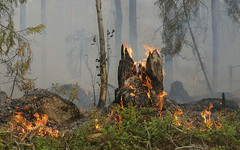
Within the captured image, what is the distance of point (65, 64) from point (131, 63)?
22146mm

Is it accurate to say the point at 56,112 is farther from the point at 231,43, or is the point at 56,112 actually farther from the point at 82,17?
the point at 82,17

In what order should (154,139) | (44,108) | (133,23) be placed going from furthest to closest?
1. (133,23)
2. (44,108)
3. (154,139)

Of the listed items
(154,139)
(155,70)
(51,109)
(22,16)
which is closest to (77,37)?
(22,16)

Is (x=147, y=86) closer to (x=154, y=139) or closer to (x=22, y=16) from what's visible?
(x=154, y=139)

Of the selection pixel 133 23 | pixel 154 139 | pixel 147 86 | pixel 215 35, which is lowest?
pixel 154 139

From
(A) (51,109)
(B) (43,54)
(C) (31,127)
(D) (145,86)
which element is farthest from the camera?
(B) (43,54)

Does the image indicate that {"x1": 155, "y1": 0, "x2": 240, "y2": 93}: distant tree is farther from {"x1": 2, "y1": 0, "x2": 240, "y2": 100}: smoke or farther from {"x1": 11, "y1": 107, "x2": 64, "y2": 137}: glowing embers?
{"x1": 11, "y1": 107, "x2": 64, "y2": 137}: glowing embers

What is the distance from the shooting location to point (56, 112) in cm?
771

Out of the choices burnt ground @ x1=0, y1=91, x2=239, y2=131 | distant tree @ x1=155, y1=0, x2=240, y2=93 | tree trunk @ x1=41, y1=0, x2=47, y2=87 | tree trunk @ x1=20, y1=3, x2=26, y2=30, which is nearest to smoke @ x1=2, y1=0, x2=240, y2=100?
tree trunk @ x1=41, y1=0, x2=47, y2=87

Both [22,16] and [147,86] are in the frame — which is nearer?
[147,86]

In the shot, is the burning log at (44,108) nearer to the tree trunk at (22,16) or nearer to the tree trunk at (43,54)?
the tree trunk at (43,54)

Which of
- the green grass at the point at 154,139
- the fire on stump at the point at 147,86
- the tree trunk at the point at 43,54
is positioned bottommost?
the green grass at the point at 154,139

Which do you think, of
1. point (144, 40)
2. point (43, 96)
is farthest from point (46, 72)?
point (43, 96)

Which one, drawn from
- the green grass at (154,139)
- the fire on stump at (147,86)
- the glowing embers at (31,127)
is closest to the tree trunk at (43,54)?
the fire on stump at (147,86)
